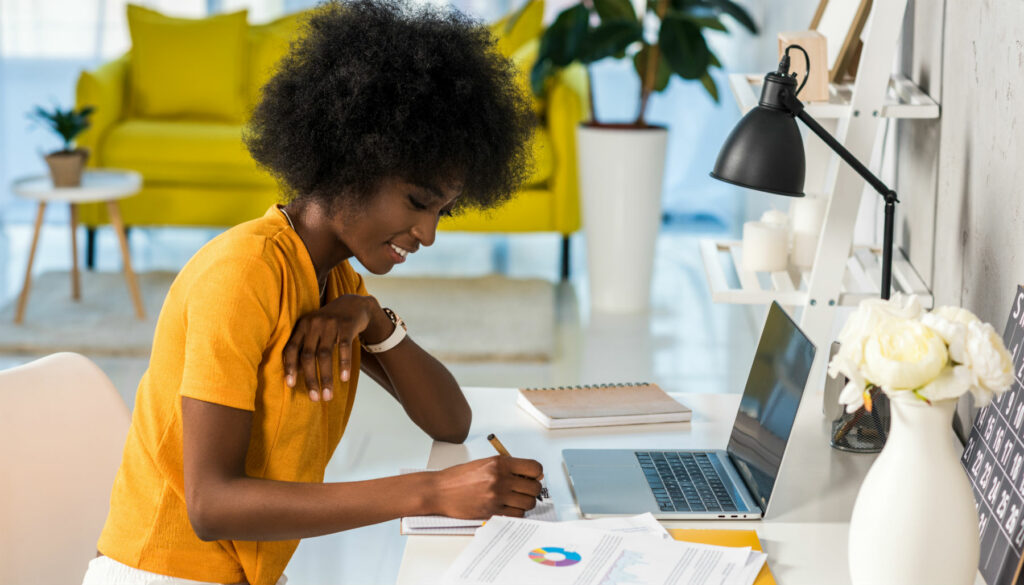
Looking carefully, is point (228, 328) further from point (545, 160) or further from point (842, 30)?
point (545, 160)

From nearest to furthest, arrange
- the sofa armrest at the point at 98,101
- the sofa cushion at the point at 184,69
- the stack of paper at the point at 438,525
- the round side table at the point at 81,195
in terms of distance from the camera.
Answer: the stack of paper at the point at 438,525 < the round side table at the point at 81,195 < the sofa armrest at the point at 98,101 < the sofa cushion at the point at 184,69

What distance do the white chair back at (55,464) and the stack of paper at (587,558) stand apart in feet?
1.64

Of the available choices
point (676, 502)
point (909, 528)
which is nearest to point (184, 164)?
point (676, 502)

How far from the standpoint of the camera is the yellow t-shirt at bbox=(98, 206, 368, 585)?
1.16 metres

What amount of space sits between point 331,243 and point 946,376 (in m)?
0.72

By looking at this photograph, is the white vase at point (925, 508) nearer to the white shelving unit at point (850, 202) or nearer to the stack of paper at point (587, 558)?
the stack of paper at point (587, 558)

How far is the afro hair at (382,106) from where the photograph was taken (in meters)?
1.23

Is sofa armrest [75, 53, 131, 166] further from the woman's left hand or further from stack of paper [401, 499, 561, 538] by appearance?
stack of paper [401, 499, 561, 538]

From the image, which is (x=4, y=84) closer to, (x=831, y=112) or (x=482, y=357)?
(x=482, y=357)

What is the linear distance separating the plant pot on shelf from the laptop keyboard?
2.89 metres

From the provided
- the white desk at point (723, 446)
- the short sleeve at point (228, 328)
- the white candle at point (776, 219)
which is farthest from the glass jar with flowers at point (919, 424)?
the white candle at point (776, 219)

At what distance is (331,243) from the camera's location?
1329 millimetres

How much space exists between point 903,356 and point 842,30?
1.10m

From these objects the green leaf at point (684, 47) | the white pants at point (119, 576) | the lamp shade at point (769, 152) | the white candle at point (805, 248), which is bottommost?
the white pants at point (119, 576)
